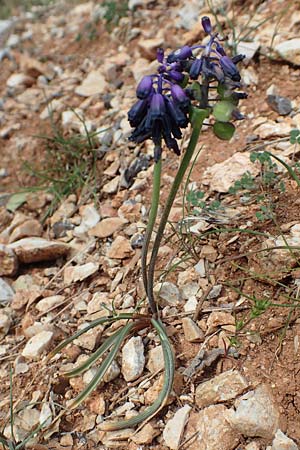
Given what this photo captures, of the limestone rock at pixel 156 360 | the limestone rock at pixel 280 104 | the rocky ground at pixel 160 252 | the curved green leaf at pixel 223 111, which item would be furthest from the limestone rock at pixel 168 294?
the limestone rock at pixel 280 104

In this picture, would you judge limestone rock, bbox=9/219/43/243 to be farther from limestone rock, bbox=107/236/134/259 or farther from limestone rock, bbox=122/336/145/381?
limestone rock, bbox=122/336/145/381

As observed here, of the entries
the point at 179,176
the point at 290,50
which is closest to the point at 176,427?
the point at 179,176

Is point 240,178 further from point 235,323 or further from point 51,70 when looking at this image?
point 51,70

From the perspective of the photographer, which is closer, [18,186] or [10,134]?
[18,186]

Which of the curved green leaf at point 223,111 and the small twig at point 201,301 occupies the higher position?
the curved green leaf at point 223,111

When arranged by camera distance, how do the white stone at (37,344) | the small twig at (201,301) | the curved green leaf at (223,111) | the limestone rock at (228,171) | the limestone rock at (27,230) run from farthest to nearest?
the limestone rock at (27,230), the limestone rock at (228,171), the white stone at (37,344), the small twig at (201,301), the curved green leaf at (223,111)

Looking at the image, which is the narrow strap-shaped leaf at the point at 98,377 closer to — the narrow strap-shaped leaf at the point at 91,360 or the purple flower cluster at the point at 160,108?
the narrow strap-shaped leaf at the point at 91,360

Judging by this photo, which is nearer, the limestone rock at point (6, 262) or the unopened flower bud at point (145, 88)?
the unopened flower bud at point (145, 88)

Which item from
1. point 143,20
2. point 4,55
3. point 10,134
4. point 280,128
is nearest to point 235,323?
point 280,128
